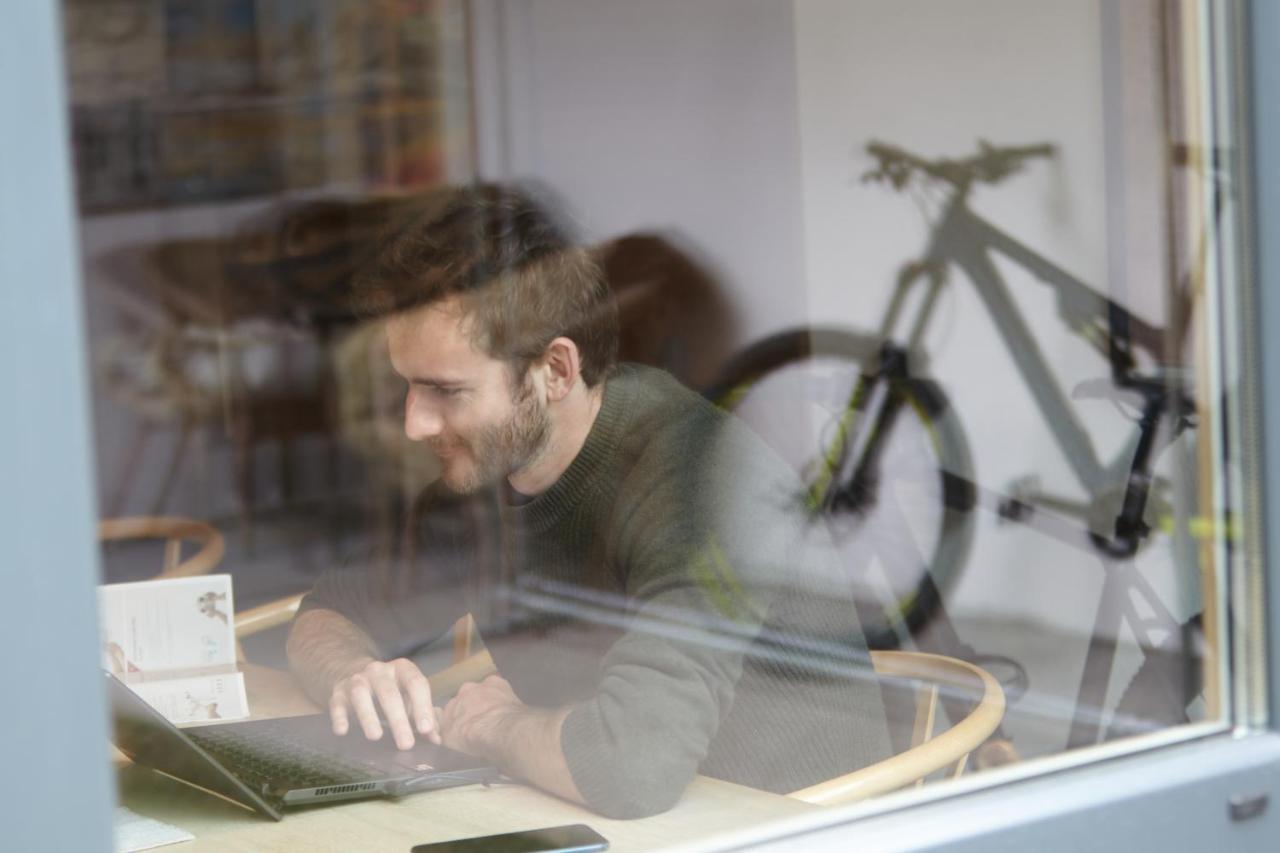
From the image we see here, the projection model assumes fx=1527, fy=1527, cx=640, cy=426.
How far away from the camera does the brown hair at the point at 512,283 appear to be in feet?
5.29

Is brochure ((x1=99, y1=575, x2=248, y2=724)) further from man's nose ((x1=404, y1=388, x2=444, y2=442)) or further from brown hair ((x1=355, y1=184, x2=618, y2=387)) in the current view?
brown hair ((x1=355, y1=184, x2=618, y2=387))

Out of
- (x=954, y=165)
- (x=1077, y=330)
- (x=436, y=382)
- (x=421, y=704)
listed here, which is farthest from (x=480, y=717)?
(x=954, y=165)

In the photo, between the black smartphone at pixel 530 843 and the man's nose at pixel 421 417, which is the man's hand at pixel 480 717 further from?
the man's nose at pixel 421 417

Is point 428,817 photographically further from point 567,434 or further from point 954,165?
point 954,165

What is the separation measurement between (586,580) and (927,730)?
36 cm

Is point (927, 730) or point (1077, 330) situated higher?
point (1077, 330)

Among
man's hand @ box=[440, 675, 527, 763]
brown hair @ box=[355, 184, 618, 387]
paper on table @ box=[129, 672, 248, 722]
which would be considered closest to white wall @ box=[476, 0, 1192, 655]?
brown hair @ box=[355, 184, 618, 387]

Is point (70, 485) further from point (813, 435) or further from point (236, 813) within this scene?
point (813, 435)

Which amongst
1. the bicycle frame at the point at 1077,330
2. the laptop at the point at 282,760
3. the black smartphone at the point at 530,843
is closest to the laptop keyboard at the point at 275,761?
the laptop at the point at 282,760

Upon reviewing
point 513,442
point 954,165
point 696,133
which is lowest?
point 513,442

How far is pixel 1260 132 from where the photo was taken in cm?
122

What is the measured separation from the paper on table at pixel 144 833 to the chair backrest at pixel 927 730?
0.46m

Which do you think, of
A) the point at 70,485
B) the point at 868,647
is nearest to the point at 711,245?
the point at 868,647

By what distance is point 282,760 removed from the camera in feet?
4.27
